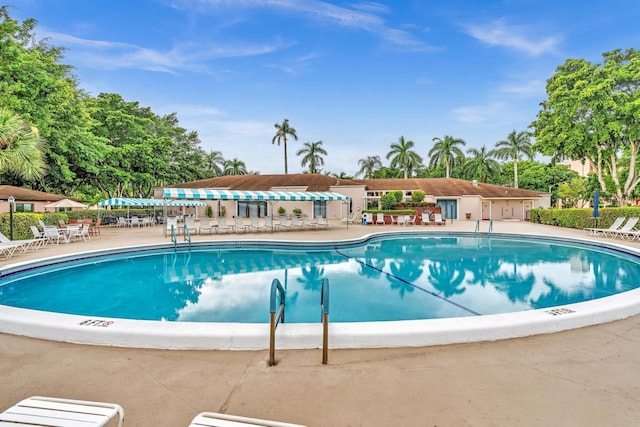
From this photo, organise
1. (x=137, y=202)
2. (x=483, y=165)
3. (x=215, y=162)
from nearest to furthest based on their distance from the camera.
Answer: (x=137, y=202) < (x=483, y=165) < (x=215, y=162)

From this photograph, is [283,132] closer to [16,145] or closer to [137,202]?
[137,202]

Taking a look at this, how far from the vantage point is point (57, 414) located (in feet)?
5.57

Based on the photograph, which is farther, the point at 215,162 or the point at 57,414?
the point at 215,162

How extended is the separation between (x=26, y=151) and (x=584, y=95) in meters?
28.8

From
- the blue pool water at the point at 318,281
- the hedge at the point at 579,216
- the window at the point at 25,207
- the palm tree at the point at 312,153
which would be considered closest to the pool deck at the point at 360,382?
the blue pool water at the point at 318,281

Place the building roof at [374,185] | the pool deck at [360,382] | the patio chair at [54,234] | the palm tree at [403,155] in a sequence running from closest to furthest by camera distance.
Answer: the pool deck at [360,382]
the patio chair at [54,234]
the building roof at [374,185]
the palm tree at [403,155]

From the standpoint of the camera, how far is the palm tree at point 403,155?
41812 mm

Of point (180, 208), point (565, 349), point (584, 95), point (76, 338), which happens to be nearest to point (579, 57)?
point (584, 95)

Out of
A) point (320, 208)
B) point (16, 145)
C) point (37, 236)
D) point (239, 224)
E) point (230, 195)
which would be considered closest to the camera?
point (16, 145)

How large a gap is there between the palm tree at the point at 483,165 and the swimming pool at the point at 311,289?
2959 cm

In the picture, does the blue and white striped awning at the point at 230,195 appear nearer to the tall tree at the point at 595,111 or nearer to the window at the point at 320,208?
the window at the point at 320,208

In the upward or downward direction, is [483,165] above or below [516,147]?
below

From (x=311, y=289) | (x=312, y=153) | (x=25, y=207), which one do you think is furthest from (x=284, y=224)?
(x=312, y=153)

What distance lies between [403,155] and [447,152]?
17.6 feet
